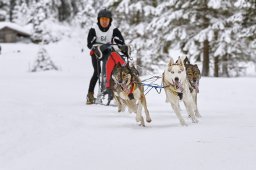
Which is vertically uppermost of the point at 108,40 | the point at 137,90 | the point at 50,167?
the point at 108,40

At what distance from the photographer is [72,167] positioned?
3.66 metres

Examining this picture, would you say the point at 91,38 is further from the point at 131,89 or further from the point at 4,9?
the point at 4,9

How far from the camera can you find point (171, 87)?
5.79m

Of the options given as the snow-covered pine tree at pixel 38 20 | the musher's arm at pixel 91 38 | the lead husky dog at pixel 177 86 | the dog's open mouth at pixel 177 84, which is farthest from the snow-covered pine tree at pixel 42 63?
the snow-covered pine tree at pixel 38 20

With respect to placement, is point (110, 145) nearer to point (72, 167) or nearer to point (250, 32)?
point (72, 167)

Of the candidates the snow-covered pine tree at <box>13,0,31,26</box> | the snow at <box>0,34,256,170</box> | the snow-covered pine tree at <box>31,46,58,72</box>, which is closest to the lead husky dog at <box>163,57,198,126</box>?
the snow at <box>0,34,256,170</box>

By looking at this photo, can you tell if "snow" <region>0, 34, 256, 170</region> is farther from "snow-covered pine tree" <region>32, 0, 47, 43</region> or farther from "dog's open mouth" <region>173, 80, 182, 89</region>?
"snow-covered pine tree" <region>32, 0, 47, 43</region>

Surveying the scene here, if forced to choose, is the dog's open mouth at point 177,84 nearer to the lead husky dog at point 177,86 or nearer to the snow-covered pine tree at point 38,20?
the lead husky dog at point 177,86

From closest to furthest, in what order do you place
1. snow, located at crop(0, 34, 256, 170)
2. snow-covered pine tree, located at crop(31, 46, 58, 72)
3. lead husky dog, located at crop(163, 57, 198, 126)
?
snow, located at crop(0, 34, 256, 170) < lead husky dog, located at crop(163, 57, 198, 126) < snow-covered pine tree, located at crop(31, 46, 58, 72)

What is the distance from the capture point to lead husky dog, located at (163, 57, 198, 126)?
562cm

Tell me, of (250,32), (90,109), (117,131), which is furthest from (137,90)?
(250,32)

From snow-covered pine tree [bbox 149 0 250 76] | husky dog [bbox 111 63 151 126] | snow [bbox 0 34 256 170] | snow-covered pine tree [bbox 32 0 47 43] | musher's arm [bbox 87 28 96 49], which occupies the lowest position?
snow [bbox 0 34 256 170]

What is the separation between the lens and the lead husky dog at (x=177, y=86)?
18.4 feet

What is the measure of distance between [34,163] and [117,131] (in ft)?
5.97
